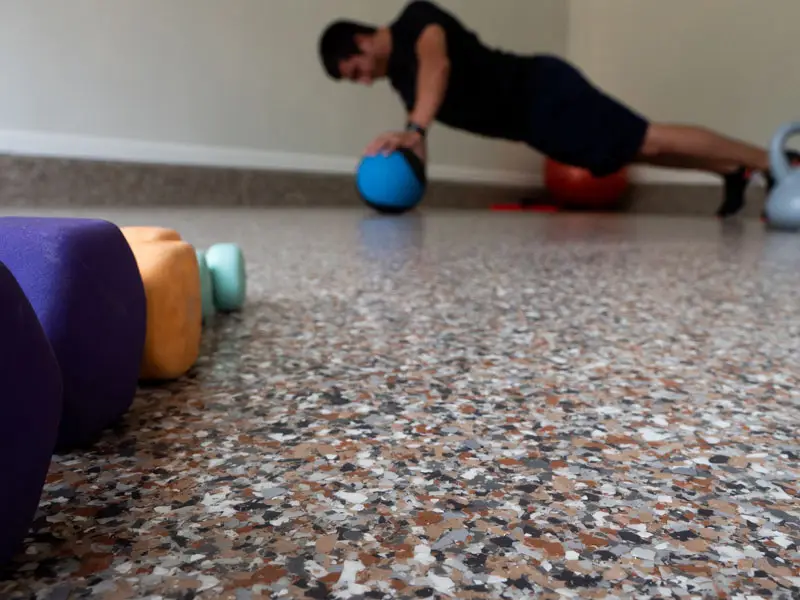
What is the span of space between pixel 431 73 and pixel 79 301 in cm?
251

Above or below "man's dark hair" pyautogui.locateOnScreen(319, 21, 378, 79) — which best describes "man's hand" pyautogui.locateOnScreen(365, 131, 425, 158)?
below

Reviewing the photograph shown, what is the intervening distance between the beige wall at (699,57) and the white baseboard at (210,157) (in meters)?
0.33

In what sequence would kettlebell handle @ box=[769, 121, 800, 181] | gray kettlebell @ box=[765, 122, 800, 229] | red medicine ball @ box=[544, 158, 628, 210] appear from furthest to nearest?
1. red medicine ball @ box=[544, 158, 628, 210]
2. kettlebell handle @ box=[769, 121, 800, 181]
3. gray kettlebell @ box=[765, 122, 800, 229]

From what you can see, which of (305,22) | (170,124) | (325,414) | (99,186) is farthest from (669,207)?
(325,414)

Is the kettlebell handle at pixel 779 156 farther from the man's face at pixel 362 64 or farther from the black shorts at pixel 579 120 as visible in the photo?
the man's face at pixel 362 64

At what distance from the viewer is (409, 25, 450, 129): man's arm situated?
2635mm

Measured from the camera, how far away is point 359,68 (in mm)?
2979

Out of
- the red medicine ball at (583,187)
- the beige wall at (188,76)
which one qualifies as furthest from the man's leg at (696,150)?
the beige wall at (188,76)

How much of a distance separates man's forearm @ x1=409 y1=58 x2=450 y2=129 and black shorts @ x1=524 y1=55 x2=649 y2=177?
357mm

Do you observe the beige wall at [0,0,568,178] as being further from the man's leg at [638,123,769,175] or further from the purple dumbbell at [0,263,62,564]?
the purple dumbbell at [0,263,62,564]

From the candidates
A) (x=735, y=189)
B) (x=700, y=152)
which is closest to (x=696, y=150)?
(x=700, y=152)

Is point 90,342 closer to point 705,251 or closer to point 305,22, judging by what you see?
point 705,251

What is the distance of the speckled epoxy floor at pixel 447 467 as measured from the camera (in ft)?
0.68

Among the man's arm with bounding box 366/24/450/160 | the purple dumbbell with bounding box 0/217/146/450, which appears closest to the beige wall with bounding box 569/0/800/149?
the man's arm with bounding box 366/24/450/160
